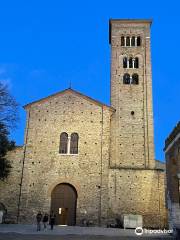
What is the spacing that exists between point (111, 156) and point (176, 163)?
12.5 metres

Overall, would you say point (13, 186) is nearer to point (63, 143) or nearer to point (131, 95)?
point (63, 143)

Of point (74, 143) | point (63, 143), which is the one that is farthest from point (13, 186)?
point (74, 143)

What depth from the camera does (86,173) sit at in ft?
76.9

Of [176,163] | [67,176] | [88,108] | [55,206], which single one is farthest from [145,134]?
[176,163]

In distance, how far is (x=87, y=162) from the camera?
77.9 feet

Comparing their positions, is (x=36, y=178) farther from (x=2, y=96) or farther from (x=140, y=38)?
(x=140, y=38)

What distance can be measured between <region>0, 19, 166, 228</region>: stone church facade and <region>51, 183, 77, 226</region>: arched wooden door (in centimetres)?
7

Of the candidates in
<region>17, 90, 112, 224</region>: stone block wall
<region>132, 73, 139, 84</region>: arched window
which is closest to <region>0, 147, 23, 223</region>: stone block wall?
<region>17, 90, 112, 224</region>: stone block wall

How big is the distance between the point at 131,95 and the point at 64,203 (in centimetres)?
1108

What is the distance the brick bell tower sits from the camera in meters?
25.2

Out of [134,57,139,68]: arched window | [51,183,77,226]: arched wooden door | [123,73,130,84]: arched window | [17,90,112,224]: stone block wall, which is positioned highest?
[134,57,139,68]: arched window

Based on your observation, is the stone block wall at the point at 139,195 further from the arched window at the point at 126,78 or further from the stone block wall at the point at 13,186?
the arched window at the point at 126,78

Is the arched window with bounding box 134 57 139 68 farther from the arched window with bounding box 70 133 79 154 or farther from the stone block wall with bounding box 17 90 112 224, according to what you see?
the arched window with bounding box 70 133 79 154

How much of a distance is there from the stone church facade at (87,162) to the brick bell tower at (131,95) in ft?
0.27
